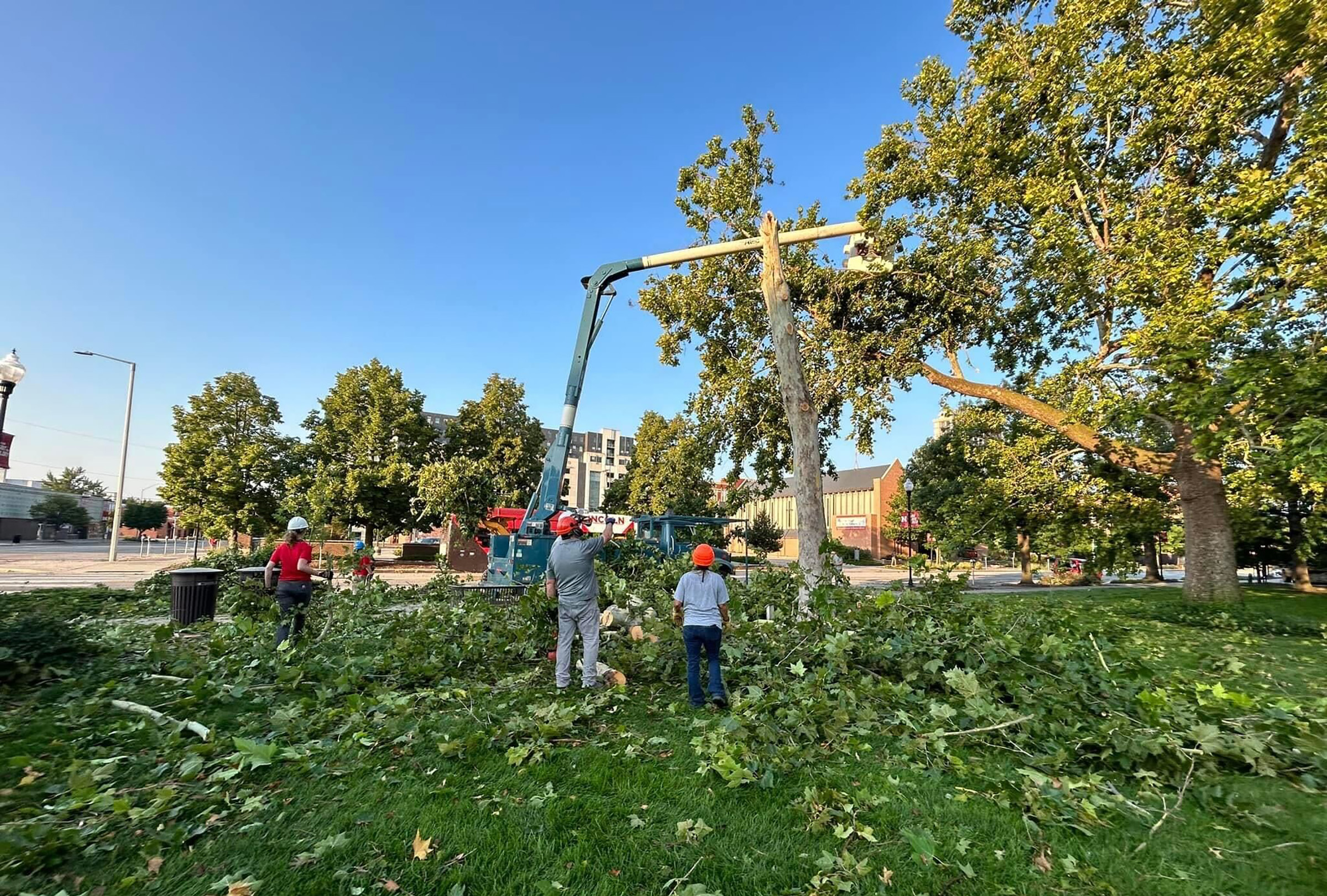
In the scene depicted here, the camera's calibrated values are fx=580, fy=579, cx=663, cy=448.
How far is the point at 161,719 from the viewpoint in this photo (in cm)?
429

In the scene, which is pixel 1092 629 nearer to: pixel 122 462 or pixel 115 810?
pixel 115 810

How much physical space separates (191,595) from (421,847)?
8030 millimetres

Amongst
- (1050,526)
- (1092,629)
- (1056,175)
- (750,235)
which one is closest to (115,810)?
(1092,629)

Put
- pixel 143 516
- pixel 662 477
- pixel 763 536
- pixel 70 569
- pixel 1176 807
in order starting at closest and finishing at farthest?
pixel 1176 807 < pixel 70 569 < pixel 662 477 < pixel 763 536 < pixel 143 516

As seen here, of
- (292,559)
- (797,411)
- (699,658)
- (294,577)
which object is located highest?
(797,411)

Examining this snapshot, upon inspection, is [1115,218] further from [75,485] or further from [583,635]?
[75,485]

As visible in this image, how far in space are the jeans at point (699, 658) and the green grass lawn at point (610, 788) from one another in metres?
0.29

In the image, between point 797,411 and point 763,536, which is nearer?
point 797,411

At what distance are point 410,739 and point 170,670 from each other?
338 cm

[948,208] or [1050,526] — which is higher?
[948,208]

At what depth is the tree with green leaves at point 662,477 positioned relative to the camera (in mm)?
38312

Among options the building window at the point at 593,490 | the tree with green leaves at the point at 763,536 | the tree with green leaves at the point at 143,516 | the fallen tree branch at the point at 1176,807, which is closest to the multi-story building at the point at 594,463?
Answer: the building window at the point at 593,490

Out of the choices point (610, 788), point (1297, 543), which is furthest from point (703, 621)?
point (1297, 543)

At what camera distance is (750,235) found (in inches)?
520
